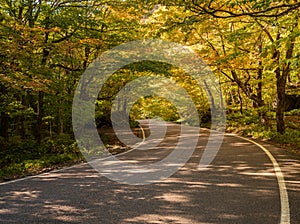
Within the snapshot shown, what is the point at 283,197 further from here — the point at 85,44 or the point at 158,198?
the point at 85,44

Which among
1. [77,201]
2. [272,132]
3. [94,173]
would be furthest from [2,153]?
[272,132]

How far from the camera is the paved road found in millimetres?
4555

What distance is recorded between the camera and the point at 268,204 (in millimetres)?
5141

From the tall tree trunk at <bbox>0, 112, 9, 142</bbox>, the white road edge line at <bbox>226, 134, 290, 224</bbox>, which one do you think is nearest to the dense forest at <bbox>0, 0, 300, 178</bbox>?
the tall tree trunk at <bbox>0, 112, 9, 142</bbox>

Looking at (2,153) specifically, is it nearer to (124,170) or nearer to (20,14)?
(20,14)

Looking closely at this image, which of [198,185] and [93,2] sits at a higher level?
[93,2]

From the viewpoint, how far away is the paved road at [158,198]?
179 inches

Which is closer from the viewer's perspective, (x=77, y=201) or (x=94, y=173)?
(x=77, y=201)

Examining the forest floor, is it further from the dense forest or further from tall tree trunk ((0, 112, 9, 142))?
tall tree trunk ((0, 112, 9, 142))

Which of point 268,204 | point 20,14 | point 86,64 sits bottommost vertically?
point 268,204

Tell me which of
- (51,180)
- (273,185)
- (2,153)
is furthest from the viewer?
(2,153)

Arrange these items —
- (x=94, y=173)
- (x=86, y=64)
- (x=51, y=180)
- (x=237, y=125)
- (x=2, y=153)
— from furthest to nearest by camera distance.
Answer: (x=237, y=125)
(x=86, y=64)
(x=2, y=153)
(x=94, y=173)
(x=51, y=180)

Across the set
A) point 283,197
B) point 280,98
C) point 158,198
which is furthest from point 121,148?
point 283,197

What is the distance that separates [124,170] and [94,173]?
0.90 m
